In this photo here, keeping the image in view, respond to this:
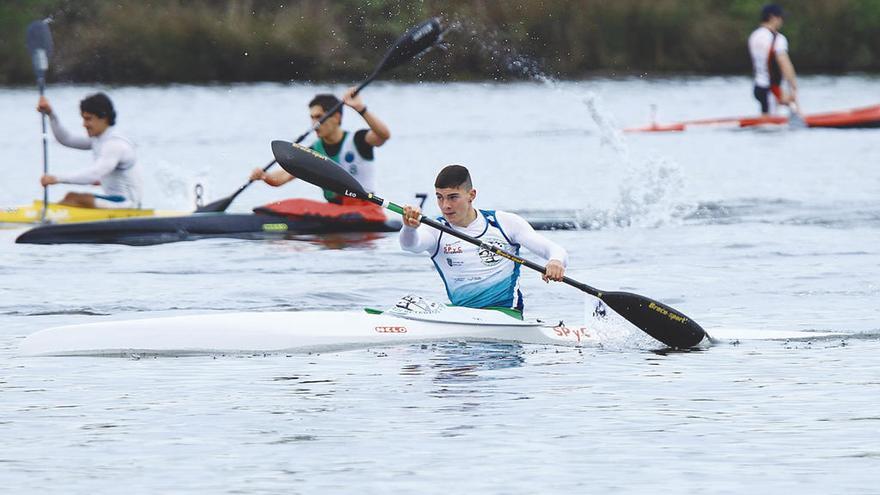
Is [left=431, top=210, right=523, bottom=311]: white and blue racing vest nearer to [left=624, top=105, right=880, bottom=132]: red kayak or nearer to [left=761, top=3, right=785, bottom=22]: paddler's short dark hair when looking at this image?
[left=761, top=3, right=785, bottom=22]: paddler's short dark hair

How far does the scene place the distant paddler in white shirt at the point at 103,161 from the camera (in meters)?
16.8

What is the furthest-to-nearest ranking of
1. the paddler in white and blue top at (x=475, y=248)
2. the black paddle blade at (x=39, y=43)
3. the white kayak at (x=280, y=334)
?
1. the black paddle blade at (x=39, y=43)
2. the white kayak at (x=280, y=334)
3. the paddler in white and blue top at (x=475, y=248)

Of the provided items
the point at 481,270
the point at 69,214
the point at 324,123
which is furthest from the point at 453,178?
the point at 69,214

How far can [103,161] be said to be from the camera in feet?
55.4

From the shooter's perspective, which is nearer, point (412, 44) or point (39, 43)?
point (412, 44)

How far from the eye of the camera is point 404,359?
36.0 ft

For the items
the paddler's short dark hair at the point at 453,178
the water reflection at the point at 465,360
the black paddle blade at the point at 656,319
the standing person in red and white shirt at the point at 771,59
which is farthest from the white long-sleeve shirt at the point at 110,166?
the standing person in red and white shirt at the point at 771,59

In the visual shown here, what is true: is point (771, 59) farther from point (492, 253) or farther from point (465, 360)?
point (465, 360)

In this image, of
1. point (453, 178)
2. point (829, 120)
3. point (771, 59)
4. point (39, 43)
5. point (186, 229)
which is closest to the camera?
point (453, 178)

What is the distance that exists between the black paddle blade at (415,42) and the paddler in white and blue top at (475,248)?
5.10 m

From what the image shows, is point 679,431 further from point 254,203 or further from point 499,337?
point 254,203

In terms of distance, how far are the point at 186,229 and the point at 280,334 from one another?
6.05 meters

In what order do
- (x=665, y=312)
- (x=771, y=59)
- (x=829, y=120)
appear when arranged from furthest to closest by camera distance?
(x=829, y=120) < (x=771, y=59) < (x=665, y=312)

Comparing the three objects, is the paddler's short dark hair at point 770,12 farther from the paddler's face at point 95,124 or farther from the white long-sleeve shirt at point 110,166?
the paddler's face at point 95,124
